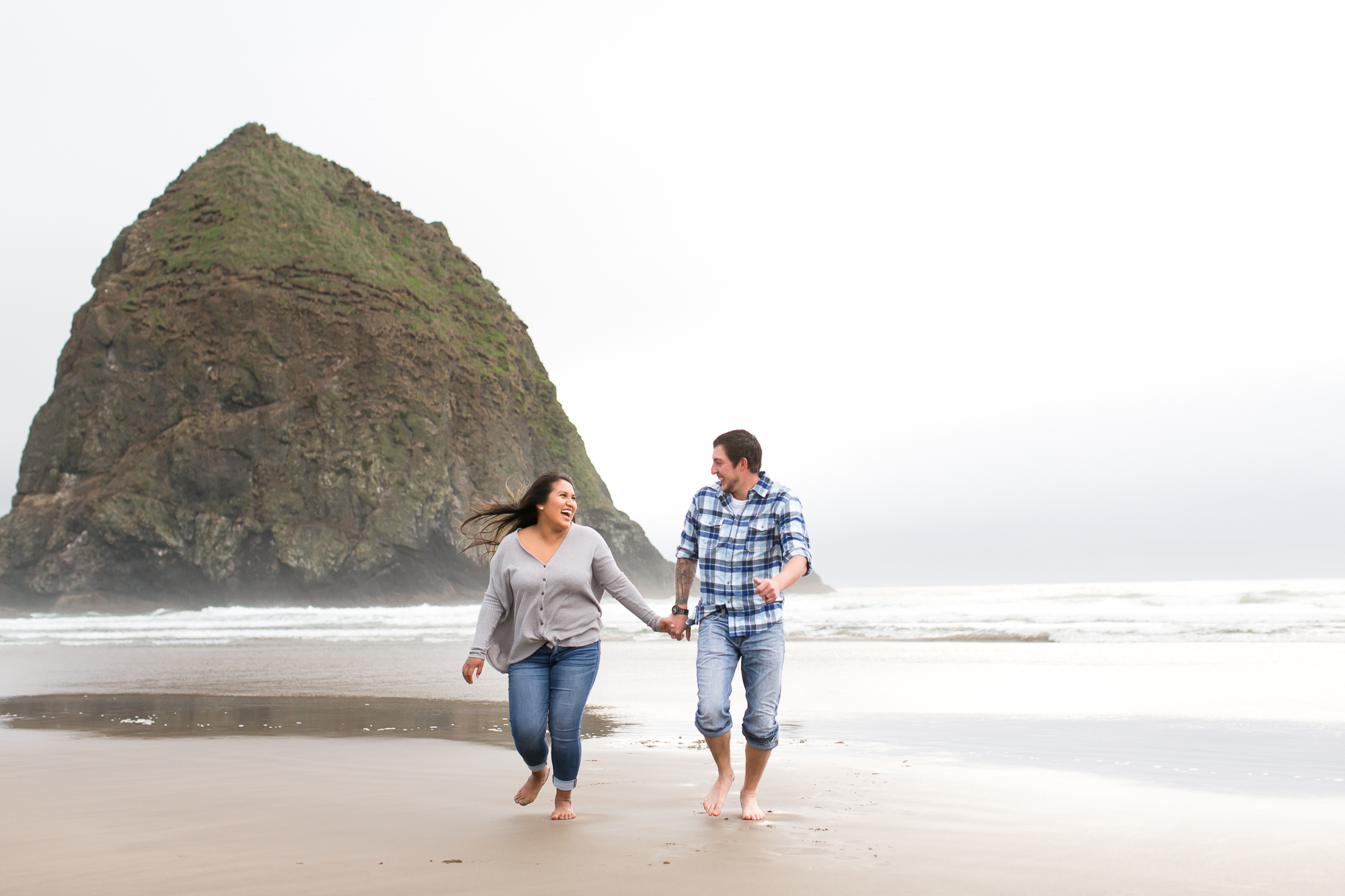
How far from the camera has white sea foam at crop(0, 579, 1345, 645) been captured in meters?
16.5

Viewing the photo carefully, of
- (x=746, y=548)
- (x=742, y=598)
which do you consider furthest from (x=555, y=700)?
(x=746, y=548)

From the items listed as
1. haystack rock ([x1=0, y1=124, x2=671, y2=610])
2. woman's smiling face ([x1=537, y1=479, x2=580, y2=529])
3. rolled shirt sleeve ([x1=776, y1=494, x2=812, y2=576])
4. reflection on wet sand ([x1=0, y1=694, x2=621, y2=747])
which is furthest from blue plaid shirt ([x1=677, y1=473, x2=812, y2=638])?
haystack rock ([x1=0, y1=124, x2=671, y2=610])

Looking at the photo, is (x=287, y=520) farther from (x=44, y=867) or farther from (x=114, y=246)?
(x=44, y=867)

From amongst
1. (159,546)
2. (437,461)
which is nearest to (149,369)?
(159,546)

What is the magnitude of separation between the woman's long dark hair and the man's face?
2.24ft

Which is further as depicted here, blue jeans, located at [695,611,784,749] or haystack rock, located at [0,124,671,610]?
haystack rock, located at [0,124,671,610]

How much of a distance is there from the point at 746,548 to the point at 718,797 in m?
1.13

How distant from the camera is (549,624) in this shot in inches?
166

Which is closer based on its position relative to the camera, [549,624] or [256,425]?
[549,624]

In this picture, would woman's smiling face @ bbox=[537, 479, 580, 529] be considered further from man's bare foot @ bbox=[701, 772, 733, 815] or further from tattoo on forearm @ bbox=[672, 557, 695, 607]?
man's bare foot @ bbox=[701, 772, 733, 815]

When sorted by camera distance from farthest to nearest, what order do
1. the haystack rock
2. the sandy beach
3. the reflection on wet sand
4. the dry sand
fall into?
the haystack rock
the reflection on wet sand
the sandy beach
the dry sand

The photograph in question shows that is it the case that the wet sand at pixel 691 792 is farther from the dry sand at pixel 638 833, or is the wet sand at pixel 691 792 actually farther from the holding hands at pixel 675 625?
the holding hands at pixel 675 625

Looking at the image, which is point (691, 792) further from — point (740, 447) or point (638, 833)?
Answer: point (740, 447)

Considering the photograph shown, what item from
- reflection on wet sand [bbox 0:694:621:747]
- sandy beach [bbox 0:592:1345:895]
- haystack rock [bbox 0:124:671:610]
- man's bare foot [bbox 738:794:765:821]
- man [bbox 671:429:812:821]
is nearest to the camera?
sandy beach [bbox 0:592:1345:895]
